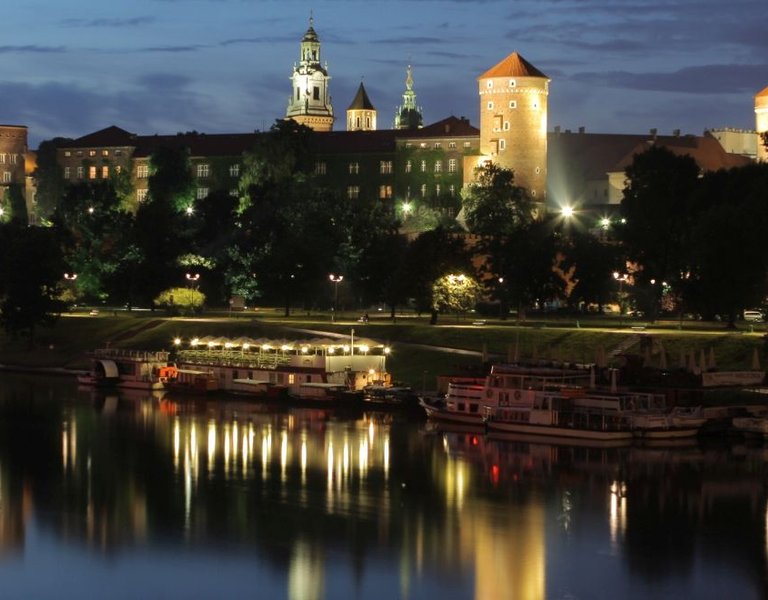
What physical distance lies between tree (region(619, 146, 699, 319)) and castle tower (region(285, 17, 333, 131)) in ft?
339

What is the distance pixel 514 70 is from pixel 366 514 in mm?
88157

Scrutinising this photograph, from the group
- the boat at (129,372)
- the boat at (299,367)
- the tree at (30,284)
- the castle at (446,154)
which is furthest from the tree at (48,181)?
the boat at (299,367)

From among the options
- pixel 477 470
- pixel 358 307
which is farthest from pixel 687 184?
pixel 477 470

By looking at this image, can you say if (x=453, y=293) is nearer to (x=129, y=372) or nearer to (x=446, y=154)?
(x=129, y=372)

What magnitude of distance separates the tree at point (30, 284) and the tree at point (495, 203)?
105 ft

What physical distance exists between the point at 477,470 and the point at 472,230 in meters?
66.1

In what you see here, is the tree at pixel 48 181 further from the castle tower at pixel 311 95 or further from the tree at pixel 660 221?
the tree at pixel 660 221

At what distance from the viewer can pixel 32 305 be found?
311 feet

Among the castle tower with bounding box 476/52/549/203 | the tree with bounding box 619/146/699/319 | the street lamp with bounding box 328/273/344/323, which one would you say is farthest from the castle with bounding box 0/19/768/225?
the tree with bounding box 619/146/699/319

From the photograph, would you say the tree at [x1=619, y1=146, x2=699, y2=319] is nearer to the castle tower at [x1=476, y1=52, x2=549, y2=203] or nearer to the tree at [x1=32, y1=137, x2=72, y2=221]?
the castle tower at [x1=476, y1=52, x2=549, y2=203]

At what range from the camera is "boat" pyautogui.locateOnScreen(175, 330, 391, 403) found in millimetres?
72625

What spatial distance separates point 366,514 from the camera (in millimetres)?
46344

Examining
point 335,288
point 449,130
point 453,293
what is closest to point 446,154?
point 449,130

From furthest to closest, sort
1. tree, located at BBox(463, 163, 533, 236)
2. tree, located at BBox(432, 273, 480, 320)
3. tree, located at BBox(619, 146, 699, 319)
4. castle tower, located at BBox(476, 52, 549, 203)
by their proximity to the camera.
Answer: castle tower, located at BBox(476, 52, 549, 203) → tree, located at BBox(463, 163, 533, 236) → tree, located at BBox(432, 273, 480, 320) → tree, located at BBox(619, 146, 699, 319)
